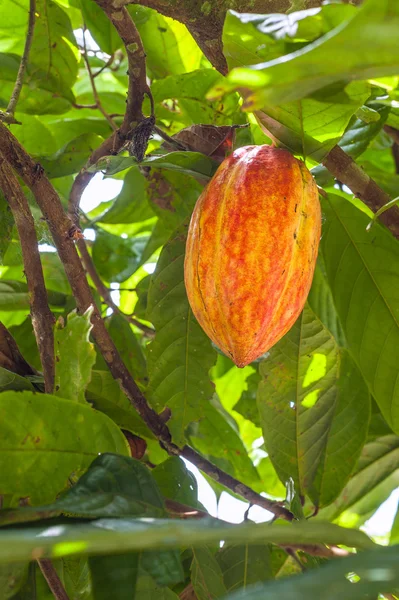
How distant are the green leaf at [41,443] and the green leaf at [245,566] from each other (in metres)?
0.45

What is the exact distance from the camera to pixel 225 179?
3.67 ft

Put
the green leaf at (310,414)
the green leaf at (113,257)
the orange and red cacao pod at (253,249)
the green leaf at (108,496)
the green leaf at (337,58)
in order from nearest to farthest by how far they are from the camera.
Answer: the green leaf at (337,58) → the green leaf at (108,496) → the orange and red cacao pod at (253,249) → the green leaf at (310,414) → the green leaf at (113,257)

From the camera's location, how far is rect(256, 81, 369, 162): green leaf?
→ 110cm

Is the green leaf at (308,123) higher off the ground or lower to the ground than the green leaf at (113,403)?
higher

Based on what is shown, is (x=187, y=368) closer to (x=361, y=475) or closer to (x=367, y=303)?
(x=367, y=303)

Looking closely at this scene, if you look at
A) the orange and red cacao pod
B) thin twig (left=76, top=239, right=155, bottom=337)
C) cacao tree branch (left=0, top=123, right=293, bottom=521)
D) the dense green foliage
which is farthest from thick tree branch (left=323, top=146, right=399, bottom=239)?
thin twig (left=76, top=239, right=155, bottom=337)

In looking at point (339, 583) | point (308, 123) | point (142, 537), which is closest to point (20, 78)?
point (308, 123)

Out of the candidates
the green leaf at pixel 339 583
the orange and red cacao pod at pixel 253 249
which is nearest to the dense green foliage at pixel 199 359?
the green leaf at pixel 339 583

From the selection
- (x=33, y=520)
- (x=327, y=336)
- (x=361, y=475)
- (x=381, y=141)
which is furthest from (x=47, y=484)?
(x=381, y=141)

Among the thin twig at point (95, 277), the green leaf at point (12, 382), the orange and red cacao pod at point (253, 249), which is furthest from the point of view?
the thin twig at point (95, 277)

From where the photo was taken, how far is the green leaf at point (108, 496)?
0.78 meters

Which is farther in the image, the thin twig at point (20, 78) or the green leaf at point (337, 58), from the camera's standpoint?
the thin twig at point (20, 78)

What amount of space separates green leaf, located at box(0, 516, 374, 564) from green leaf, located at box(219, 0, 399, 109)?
0.36 metres

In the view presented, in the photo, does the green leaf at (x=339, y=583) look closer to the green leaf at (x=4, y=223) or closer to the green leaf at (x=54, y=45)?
the green leaf at (x=4, y=223)
